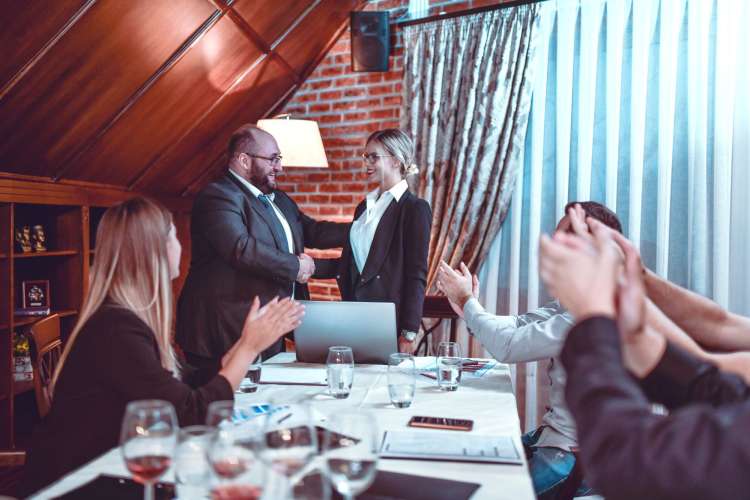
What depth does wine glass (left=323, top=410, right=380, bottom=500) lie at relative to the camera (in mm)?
892

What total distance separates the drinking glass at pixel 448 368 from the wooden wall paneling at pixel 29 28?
2.08m

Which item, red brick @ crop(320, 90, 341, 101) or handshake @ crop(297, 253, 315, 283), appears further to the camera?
red brick @ crop(320, 90, 341, 101)

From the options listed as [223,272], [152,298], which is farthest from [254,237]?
[152,298]

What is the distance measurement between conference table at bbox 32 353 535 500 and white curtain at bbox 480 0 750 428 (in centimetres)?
144

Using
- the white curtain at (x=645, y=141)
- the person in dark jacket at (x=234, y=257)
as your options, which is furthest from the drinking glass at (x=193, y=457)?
the white curtain at (x=645, y=141)

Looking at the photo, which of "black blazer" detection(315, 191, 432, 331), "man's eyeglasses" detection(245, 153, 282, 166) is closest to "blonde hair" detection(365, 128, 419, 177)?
"black blazer" detection(315, 191, 432, 331)

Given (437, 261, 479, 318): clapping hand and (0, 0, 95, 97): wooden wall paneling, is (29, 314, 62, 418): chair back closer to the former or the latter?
(437, 261, 479, 318): clapping hand

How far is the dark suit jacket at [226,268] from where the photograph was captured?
2588 mm

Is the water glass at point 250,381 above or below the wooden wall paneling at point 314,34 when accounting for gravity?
below

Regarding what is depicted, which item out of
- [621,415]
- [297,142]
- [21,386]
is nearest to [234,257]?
[297,142]

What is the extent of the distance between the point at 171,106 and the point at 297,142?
709 mm

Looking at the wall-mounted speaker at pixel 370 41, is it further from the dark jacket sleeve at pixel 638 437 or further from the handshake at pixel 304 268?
the dark jacket sleeve at pixel 638 437

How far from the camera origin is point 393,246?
276cm

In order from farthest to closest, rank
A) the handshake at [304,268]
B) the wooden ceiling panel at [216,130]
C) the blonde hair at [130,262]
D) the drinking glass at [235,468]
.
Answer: the wooden ceiling panel at [216,130], the handshake at [304,268], the blonde hair at [130,262], the drinking glass at [235,468]
